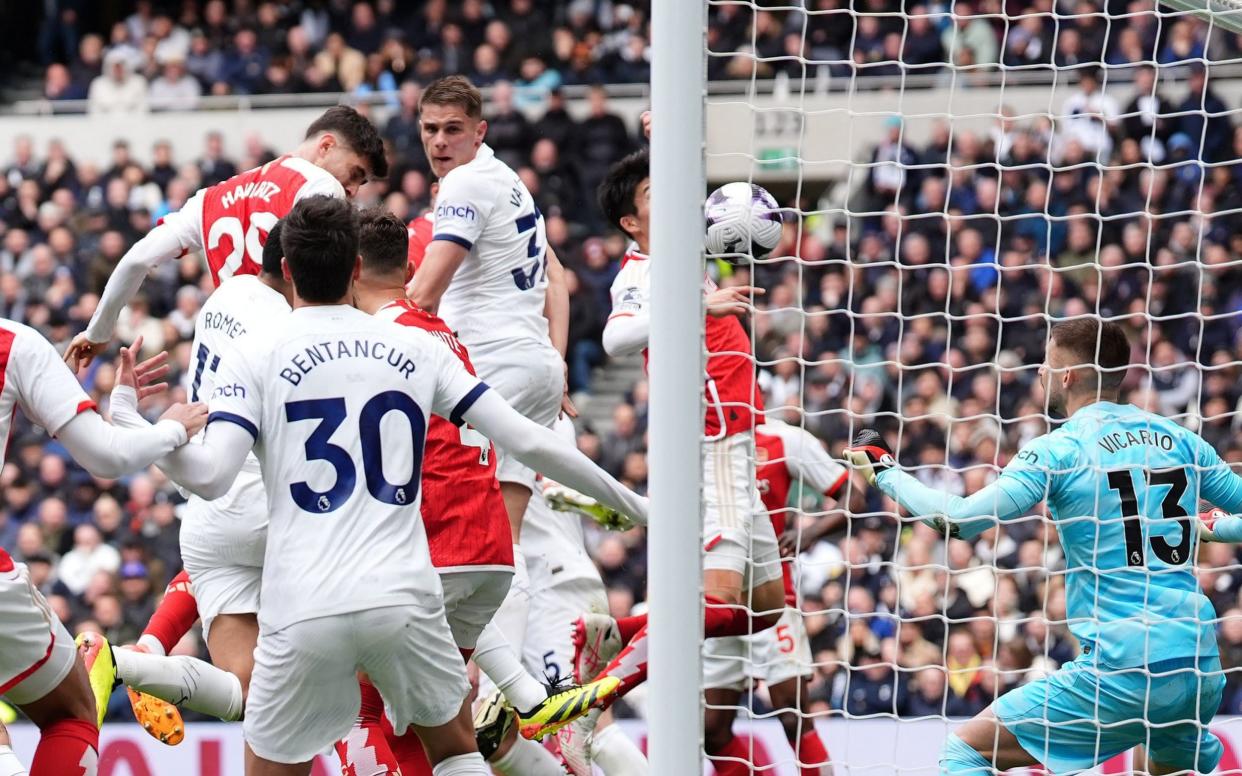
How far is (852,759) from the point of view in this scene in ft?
27.6

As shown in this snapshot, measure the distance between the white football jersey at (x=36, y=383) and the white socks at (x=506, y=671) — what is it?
1805 mm

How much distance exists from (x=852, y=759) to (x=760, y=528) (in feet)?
7.44

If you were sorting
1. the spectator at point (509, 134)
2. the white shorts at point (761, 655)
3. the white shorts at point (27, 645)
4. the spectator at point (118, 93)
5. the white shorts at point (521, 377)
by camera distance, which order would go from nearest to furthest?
the white shorts at point (27, 645) < the white shorts at point (521, 377) < the white shorts at point (761, 655) < the spectator at point (509, 134) < the spectator at point (118, 93)

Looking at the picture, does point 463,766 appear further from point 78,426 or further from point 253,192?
point 253,192

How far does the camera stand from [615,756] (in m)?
6.89

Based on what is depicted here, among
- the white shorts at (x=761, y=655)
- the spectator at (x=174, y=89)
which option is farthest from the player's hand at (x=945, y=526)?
the spectator at (x=174, y=89)

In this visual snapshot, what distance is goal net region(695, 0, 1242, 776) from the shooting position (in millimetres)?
9859

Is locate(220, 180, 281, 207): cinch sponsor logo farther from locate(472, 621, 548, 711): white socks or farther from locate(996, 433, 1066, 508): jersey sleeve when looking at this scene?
locate(996, 433, 1066, 508): jersey sleeve

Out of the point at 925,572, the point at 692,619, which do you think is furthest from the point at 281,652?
the point at 925,572

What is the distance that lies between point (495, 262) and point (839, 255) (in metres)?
7.19

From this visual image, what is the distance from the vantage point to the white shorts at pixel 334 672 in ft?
14.8

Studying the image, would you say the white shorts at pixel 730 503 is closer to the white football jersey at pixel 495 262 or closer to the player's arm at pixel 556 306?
the white football jersey at pixel 495 262

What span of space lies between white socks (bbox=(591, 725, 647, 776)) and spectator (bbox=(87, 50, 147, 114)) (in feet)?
36.4

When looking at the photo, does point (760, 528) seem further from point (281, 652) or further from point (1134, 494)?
point (281, 652)
